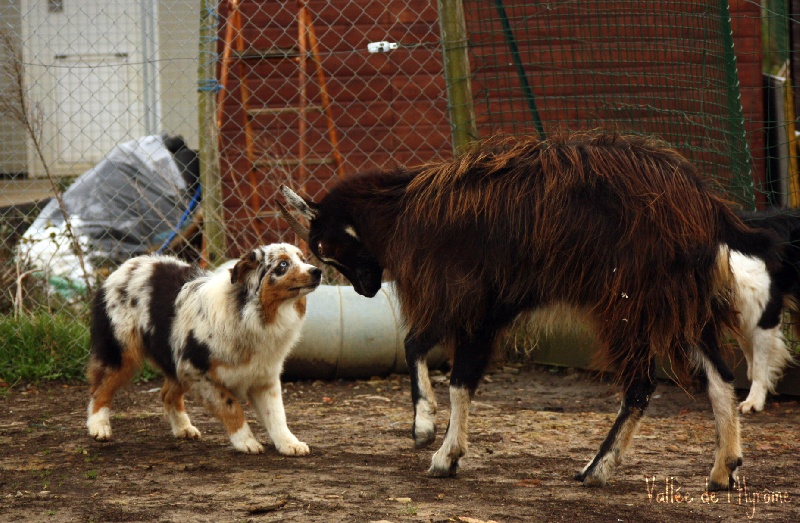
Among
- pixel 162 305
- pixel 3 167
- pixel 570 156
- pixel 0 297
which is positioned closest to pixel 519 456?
pixel 570 156

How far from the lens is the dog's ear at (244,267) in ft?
14.8

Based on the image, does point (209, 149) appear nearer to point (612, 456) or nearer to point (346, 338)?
point (346, 338)

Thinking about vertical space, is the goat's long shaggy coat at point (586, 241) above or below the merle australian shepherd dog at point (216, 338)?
above

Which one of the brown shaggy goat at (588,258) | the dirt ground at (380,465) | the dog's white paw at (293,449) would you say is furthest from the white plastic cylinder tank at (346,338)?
the brown shaggy goat at (588,258)

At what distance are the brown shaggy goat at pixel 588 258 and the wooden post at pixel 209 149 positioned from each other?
315 cm

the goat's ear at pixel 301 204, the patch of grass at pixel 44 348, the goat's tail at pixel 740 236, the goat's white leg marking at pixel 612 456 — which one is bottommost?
the goat's white leg marking at pixel 612 456

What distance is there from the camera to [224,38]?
898 cm

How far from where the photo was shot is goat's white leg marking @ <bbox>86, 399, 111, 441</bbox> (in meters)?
Result: 4.71

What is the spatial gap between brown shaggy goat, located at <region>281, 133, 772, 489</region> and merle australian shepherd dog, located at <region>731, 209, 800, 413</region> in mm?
2075

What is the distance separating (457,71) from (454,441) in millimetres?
3085

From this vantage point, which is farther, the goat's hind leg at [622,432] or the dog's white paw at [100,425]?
the dog's white paw at [100,425]

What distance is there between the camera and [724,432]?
12.4 ft

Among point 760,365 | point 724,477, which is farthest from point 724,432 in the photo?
point 760,365

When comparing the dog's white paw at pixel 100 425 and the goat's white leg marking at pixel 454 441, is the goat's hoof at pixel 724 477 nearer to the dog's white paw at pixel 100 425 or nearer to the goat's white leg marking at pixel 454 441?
the goat's white leg marking at pixel 454 441
